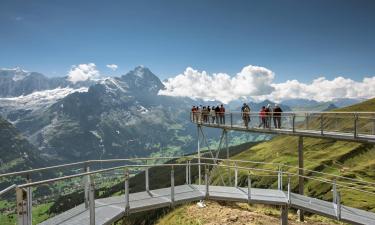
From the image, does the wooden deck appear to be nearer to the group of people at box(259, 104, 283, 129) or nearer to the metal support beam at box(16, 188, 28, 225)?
the metal support beam at box(16, 188, 28, 225)

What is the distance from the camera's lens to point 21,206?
28.5ft

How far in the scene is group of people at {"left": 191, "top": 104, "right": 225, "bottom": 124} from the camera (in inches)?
1742

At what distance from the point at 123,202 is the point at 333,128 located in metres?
22.2

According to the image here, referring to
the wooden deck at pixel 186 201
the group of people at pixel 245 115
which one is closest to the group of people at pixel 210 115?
the group of people at pixel 245 115

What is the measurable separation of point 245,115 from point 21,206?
3346 centimetres

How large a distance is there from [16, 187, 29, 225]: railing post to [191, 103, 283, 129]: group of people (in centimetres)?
2979

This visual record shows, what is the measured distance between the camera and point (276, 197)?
20.9 metres

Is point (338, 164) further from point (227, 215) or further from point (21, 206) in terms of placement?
point (21, 206)

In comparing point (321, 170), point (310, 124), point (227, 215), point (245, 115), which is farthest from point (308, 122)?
point (321, 170)

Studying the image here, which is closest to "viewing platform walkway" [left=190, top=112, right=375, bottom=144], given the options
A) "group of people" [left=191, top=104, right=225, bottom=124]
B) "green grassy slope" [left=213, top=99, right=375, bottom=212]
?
"group of people" [left=191, top=104, right=225, bottom=124]

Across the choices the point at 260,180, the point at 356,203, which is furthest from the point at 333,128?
the point at 260,180

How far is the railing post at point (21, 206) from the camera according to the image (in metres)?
8.56

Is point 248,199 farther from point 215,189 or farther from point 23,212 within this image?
point 23,212

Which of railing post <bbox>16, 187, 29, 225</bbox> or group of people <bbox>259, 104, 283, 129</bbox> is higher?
group of people <bbox>259, 104, 283, 129</bbox>
